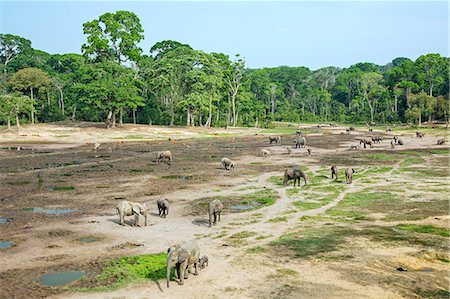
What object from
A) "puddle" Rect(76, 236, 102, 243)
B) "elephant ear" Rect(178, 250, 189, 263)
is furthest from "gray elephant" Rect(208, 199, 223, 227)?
"elephant ear" Rect(178, 250, 189, 263)

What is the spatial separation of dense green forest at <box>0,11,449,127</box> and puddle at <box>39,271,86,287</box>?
5413 centimetres

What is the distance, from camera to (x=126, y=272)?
12.7 meters

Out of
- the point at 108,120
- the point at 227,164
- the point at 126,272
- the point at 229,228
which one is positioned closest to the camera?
the point at 126,272

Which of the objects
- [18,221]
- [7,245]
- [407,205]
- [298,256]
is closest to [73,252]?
[7,245]

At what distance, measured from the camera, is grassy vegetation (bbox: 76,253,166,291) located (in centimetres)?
1191

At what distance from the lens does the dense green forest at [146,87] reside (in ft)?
224

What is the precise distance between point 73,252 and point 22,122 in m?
68.3

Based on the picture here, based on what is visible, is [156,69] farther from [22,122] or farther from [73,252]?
[73,252]

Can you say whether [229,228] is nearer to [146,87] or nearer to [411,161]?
[411,161]

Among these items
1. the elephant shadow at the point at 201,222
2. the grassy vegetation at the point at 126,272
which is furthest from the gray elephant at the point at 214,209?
the grassy vegetation at the point at 126,272

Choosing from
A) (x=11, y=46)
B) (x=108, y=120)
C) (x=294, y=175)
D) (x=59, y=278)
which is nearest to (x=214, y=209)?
(x=59, y=278)

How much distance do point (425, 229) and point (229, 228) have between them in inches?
309

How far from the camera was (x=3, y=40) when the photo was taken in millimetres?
97188

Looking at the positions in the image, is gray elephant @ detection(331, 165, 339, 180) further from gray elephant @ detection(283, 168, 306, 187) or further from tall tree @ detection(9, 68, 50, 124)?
tall tree @ detection(9, 68, 50, 124)
